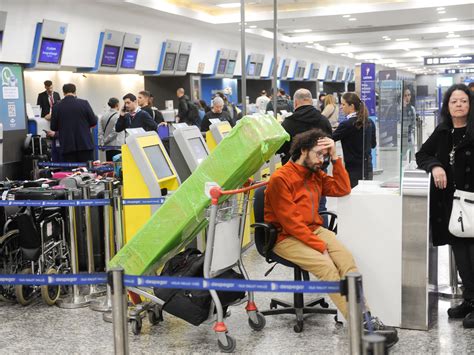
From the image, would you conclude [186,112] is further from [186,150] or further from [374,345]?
[374,345]

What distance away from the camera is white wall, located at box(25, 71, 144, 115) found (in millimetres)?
12594

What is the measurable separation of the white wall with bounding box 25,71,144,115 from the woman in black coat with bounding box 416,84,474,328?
9.39 m

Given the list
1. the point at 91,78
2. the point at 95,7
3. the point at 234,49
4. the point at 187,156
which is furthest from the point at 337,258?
the point at 234,49

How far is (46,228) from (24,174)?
517 centimetres

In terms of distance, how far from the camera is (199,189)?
3994 millimetres

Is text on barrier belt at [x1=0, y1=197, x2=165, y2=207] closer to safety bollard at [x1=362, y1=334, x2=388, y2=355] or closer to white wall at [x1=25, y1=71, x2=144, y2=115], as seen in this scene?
safety bollard at [x1=362, y1=334, x2=388, y2=355]

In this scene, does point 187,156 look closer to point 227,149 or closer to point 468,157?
point 227,149

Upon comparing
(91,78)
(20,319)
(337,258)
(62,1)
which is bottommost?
(20,319)

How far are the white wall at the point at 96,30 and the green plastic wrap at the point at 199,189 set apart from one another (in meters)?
Result: 7.04

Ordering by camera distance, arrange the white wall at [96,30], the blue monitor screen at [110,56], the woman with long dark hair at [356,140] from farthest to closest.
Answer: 1. the blue monitor screen at [110,56]
2. the white wall at [96,30]
3. the woman with long dark hair at [356,140]

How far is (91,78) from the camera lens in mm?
14406

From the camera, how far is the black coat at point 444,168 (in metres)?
4.36

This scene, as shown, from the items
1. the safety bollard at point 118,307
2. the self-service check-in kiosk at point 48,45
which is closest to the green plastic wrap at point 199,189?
the safety bollard at point 118,307

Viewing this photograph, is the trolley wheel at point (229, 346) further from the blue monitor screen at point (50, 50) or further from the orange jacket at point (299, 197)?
the blue monitor screen at point (50, 50)
